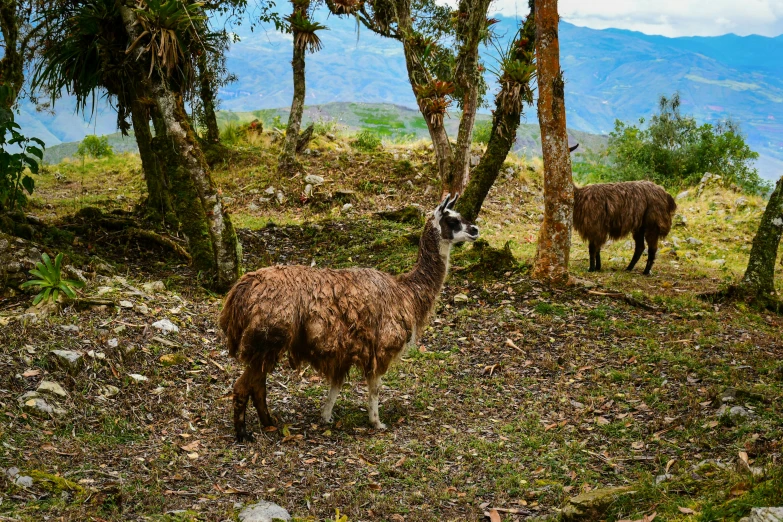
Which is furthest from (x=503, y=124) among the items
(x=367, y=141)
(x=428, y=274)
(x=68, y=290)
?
(x=367, y=141)

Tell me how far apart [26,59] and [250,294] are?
51.4 ft

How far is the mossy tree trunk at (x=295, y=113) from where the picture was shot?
58.3 feet

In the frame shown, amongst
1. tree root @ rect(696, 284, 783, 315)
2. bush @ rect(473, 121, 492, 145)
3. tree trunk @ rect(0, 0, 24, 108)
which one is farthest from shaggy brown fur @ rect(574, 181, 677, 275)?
tree trunk @ rect(0, 0, 24, 108)

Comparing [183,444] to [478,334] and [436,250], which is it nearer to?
[436,250]

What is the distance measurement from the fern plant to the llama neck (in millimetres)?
3890

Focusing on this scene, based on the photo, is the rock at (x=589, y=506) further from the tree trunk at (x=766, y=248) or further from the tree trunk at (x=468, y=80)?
the tree trunk at (x=468, y=80)

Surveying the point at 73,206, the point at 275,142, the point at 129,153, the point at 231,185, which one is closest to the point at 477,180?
the point at 231,185

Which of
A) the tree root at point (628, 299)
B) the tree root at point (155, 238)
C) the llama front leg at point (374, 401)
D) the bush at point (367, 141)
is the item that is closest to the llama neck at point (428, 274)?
the llama front leg at point (374, 401)

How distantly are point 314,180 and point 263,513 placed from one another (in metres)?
14.5

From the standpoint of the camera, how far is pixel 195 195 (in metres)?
10.3

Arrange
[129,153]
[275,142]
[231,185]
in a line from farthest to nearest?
[129,153] → [275,142] → [231,185]

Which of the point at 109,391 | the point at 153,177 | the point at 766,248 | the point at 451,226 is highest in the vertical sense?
the point at 451,226

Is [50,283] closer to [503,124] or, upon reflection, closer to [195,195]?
[195,195]

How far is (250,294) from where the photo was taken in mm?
5680
